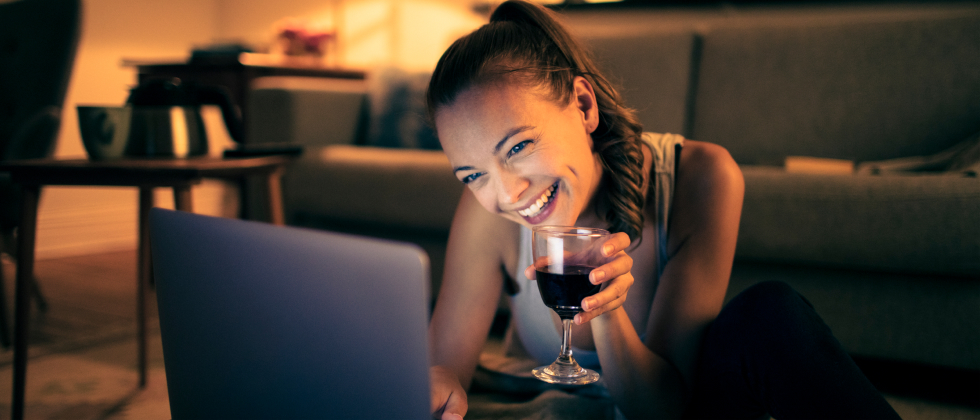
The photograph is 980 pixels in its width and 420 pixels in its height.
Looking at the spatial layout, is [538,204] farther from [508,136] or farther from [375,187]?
[375,187]

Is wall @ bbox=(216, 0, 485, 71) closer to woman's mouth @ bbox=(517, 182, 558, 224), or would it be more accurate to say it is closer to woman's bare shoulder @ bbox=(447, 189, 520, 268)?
woman's bare shoulder @ bbox=(447, 189, 520, 268)

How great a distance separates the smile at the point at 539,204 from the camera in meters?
0.82

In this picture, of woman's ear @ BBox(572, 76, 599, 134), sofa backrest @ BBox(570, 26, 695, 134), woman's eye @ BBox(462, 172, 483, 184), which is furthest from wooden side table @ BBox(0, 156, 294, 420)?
sofa backrest @ BBox(570, 26, 695, 134)

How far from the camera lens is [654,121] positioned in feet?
7.20

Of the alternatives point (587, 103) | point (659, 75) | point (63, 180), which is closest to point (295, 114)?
point (63, 180)

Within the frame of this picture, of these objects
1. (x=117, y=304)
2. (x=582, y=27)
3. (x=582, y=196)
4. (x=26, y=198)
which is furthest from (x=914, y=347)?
(x=117, y=304)

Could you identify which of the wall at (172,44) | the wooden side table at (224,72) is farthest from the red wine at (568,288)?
the wooden side table at (224,72)

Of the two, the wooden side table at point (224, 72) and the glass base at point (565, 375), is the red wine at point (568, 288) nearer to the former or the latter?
the glass base at point (565, 375)

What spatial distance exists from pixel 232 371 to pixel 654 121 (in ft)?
6.28

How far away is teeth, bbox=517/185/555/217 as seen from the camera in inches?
32.2

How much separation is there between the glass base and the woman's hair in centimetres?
29

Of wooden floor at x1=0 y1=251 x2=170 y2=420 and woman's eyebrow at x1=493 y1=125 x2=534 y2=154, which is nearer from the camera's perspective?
woman's eyebrow at x1=493 y1=125 x2=534 y2=154

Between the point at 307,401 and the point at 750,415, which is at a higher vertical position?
the point at 307,401

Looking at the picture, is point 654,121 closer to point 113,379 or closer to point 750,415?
point 750,415
